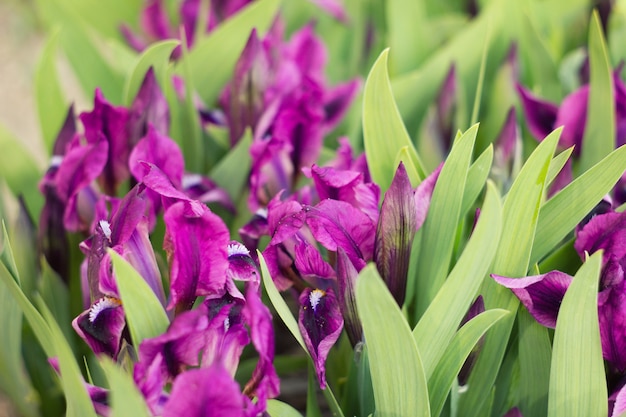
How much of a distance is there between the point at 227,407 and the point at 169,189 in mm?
203

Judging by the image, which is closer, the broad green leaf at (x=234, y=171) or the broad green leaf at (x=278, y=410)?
the broad green leaf at (x=278, y=410)

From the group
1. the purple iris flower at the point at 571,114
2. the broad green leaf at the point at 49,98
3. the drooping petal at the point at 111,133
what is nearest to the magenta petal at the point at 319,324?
the drooping petal at the point at 111,133

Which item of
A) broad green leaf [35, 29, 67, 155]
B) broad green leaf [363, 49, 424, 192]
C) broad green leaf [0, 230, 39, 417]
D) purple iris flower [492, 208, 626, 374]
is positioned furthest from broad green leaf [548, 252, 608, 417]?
broad green leaf [35, 29, 67, 155]

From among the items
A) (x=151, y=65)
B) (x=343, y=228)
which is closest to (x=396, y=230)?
(x=343, y=228)

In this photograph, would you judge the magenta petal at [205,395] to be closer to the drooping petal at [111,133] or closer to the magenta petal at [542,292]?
the magenta petal at [542,292]

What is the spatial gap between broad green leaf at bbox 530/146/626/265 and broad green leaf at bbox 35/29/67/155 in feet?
2.38

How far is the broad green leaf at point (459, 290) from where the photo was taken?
56 cm

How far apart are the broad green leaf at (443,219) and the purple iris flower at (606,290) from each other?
86 millimetres

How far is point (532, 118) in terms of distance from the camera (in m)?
0.97

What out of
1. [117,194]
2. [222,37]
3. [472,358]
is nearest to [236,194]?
[117,194]

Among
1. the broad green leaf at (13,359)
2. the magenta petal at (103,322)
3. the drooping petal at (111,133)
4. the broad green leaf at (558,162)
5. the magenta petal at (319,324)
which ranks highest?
the drooping petal at (111,133)

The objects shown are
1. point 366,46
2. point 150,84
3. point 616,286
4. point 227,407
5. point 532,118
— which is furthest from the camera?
point 366,46

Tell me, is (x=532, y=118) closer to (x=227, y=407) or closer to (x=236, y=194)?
(x=236, y=194)

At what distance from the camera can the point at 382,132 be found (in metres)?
0.79
